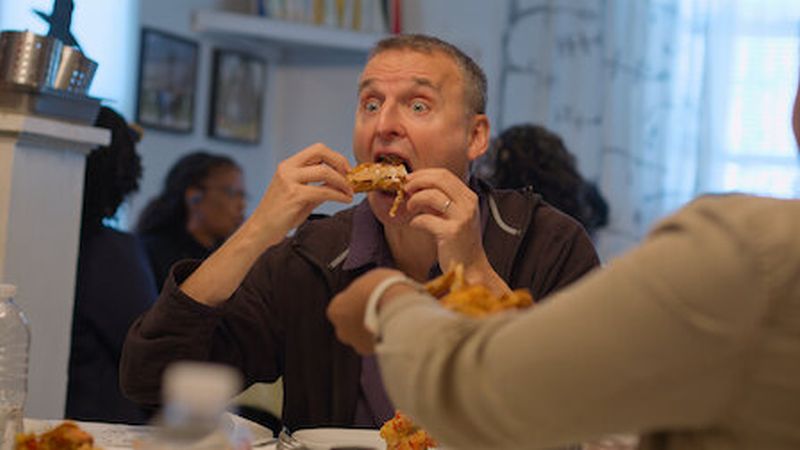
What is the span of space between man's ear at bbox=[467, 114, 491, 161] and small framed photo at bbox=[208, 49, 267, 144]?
394 centimetres

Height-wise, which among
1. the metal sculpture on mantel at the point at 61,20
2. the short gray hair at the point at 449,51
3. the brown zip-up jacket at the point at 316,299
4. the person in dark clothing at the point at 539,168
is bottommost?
the brown zip-up jacket at the point at 316,299

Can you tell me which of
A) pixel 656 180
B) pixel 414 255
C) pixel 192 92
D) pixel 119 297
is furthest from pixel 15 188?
pixel 656 180

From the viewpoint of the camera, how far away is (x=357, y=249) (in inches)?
95.2

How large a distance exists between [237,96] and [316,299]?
4.28m

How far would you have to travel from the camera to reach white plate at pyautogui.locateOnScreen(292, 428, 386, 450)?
1.93 metres

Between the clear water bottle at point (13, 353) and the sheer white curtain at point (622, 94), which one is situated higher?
the sheer white curtain at point (622, 94)

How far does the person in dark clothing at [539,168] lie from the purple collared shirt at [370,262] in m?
1.84

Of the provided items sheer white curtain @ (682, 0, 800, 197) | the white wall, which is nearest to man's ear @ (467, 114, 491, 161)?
the white wall

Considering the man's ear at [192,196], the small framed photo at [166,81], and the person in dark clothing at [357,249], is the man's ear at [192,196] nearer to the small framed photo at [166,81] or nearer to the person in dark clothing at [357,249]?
the small framed photo at [166,81]

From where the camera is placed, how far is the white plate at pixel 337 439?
1929mm

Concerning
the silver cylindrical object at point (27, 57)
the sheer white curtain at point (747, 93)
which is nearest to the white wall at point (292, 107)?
the sheer white curtain at point (747, 93)

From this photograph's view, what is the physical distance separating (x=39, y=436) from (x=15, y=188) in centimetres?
147

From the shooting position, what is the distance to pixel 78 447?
173cm

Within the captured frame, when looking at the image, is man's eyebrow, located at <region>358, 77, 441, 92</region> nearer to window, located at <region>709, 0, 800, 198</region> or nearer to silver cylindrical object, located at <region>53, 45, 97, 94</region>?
silver cylindrical object, located at <region>53, 45, 97, 94</region>
